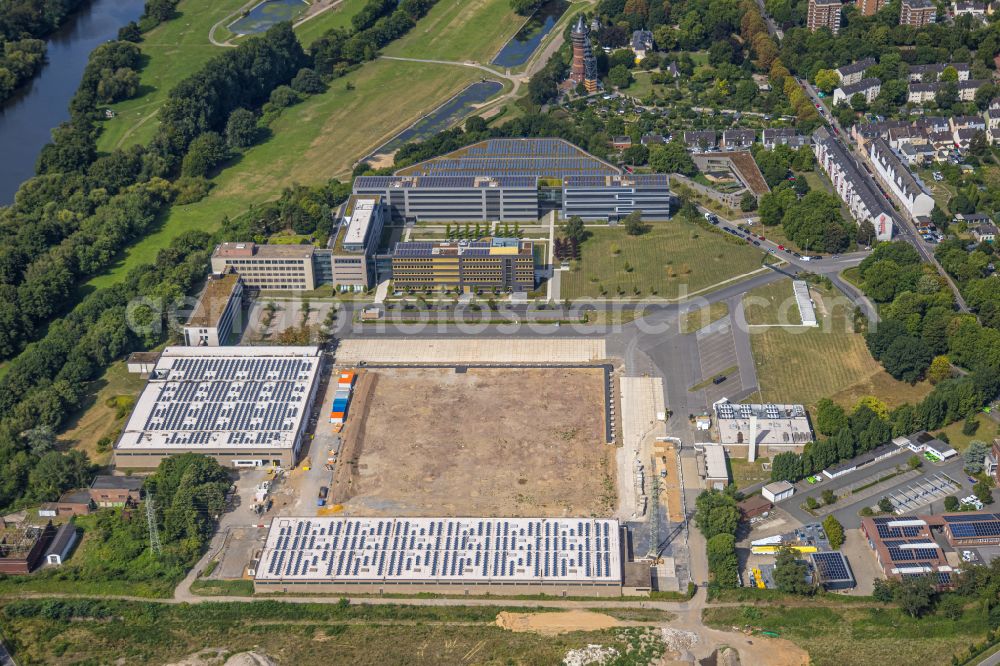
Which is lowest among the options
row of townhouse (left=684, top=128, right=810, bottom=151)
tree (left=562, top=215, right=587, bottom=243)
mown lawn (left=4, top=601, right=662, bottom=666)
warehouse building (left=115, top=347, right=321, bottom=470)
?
mown lawn (left=4, top=601, right=662, bottom=666)

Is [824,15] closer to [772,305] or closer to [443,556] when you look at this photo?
[772,305]

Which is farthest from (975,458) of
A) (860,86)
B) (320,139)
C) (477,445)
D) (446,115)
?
(320,139)

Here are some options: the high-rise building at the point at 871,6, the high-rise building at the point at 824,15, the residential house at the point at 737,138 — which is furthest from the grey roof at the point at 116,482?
the high-rise building at the point at 871,6

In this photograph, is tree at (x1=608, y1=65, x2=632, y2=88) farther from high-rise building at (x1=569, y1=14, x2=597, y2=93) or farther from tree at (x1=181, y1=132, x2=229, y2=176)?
tree at (x1=181, y1=132, x2=229, y2=176)

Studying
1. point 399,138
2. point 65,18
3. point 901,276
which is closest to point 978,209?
point 901,276

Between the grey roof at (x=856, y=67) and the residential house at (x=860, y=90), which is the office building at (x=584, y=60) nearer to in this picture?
the residential house at (x=860, y=90)

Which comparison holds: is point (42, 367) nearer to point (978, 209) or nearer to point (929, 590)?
point (929, 590)

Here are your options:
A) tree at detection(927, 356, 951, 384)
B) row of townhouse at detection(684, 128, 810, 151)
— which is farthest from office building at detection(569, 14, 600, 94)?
tree at detection(927, 356, 951, 384)
